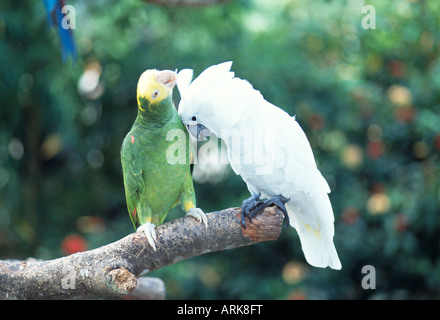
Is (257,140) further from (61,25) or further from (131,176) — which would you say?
(61,25)

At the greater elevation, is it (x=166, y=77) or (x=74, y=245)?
(x=166, y=77)

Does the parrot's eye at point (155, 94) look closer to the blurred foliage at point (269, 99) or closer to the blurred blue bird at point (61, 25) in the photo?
the blurred blue bird at point (61, 25)

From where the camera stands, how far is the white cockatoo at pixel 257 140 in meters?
1.32

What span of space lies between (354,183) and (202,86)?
2.29 metres

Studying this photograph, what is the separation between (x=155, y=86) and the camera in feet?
4.10

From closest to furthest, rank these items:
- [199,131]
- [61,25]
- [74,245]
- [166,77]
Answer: [166,77] < [199,131] < [61,25] < [74,245]

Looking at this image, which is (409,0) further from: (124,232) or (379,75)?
(124,232)

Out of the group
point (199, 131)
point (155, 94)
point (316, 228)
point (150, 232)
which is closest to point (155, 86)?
point (155, 94)

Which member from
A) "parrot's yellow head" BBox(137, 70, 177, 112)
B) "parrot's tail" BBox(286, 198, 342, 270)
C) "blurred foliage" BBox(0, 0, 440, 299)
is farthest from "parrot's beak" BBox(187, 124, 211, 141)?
"blurred foliage" BBox(0, 0, 440, 299)

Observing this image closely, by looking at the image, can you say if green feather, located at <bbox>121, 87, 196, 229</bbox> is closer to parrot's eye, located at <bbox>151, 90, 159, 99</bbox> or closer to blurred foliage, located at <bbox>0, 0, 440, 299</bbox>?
parrot's eye, located at <bbox>151, 90, 159, 99</bbox>

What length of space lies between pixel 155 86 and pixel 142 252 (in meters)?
0.50
